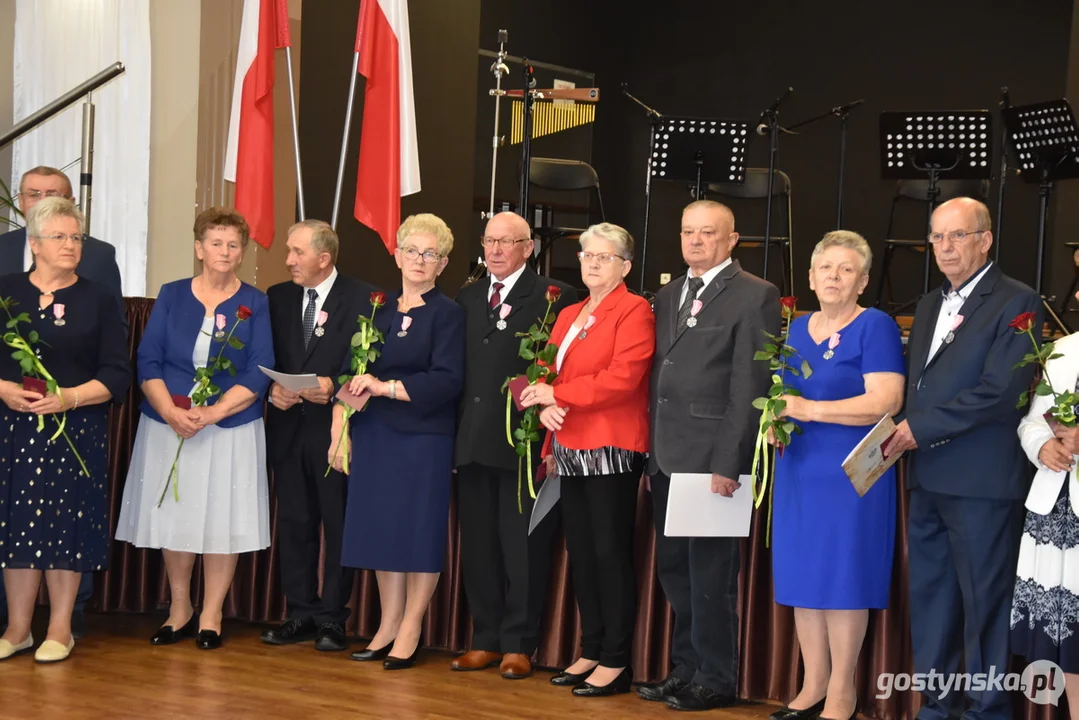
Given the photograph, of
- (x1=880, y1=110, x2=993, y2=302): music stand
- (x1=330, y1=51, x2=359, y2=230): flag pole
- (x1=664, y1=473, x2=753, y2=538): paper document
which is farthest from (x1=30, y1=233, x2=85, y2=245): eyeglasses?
(x1=880, y1=110, x2=993, y2=302): music stand

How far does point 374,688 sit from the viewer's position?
429cm

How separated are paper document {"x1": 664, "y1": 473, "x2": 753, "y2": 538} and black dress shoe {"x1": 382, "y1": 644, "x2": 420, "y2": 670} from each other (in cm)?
125

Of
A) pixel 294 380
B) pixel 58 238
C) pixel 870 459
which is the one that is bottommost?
pixel 870 459

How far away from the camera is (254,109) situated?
6.26 meters

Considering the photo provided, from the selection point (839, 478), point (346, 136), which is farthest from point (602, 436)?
point (346, 136)

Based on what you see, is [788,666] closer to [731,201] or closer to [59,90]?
[59,90]

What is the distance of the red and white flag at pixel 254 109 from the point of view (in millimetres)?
6211

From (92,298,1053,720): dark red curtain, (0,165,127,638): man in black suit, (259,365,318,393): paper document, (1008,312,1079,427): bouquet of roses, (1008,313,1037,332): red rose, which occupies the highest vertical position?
(0,165,127,638): man in black suit

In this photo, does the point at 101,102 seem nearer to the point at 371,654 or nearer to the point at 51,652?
the point at 51,652

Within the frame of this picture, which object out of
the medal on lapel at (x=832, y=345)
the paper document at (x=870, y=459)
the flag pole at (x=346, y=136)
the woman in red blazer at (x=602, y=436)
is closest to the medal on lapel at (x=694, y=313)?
the woman in red blazer at (x=602, y=436)

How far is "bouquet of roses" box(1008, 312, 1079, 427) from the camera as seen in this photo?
348 cm

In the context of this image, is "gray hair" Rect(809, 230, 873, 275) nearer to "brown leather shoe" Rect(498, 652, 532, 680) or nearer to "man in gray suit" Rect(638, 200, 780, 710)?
"man in gray suit" Rect(638, 200, 780, 710)

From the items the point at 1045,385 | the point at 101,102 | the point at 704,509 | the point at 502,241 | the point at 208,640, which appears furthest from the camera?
the point at 101,102

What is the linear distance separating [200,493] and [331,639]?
0.79 m
